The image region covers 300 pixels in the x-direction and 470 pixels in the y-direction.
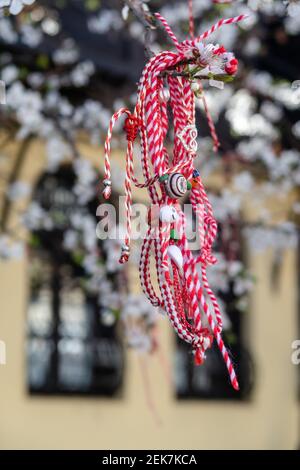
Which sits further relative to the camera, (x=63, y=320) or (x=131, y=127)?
(x=63, y=320)

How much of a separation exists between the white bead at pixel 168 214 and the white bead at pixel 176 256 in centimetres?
7

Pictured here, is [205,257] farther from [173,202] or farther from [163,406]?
[163,406]

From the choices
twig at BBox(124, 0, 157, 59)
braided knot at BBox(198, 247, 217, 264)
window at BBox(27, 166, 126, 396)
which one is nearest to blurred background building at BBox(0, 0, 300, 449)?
window at BBox(27, 166, 126, 396)

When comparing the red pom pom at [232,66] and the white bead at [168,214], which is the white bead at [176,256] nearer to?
the white bead at [168,214]

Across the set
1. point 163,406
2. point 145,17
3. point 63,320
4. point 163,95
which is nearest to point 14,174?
point 63,320

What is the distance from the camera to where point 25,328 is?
22.9ft

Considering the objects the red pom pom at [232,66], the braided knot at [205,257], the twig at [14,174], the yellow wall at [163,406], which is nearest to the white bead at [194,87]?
the red pom pom at [232,66]

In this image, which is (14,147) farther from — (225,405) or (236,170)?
(225,405)

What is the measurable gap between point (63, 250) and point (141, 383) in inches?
44.5

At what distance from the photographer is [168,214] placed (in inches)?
98.6

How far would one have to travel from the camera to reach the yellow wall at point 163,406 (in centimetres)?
685

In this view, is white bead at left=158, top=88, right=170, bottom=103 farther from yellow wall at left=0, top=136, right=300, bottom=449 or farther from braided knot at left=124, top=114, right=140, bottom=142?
yellow wall at left=0, top=136, right=300, bottom=449

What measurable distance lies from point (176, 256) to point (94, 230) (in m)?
3.55
